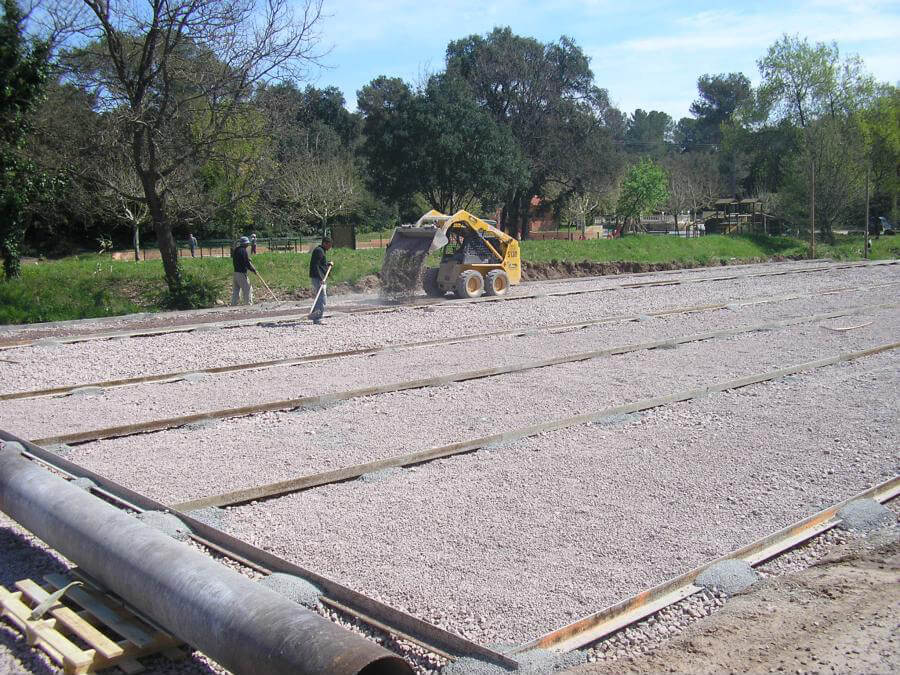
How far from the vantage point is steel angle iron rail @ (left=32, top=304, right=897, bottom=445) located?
9.29m

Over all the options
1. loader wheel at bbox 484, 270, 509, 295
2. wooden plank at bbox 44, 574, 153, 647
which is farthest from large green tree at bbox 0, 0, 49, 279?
wooden plank at bbox 44, 574, 153, 647

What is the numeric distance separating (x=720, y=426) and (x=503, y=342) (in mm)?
6619

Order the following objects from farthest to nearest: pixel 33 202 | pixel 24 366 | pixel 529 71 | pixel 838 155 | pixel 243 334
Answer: pixel 838 155
pixel 529 71
pixel 33 202
pixel 243 334
pixel 24 366

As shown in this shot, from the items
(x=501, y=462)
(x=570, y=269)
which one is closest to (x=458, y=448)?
(x=501, y=462)

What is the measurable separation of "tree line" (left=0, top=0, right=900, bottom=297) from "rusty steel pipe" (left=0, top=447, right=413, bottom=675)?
1789cm

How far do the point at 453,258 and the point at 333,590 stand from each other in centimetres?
1827

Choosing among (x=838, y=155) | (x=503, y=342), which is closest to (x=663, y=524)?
(x=503, y=342)

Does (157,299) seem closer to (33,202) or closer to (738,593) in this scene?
(33,202)

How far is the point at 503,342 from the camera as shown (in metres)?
15.6

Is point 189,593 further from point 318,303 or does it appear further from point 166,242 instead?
point 166,242

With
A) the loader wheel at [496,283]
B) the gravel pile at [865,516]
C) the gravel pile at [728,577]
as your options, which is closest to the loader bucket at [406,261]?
the loader wheel at [496,283]

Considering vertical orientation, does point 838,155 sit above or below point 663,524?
above

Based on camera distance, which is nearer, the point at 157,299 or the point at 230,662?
the point at 230,662

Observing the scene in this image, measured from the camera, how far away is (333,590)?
518 cm
